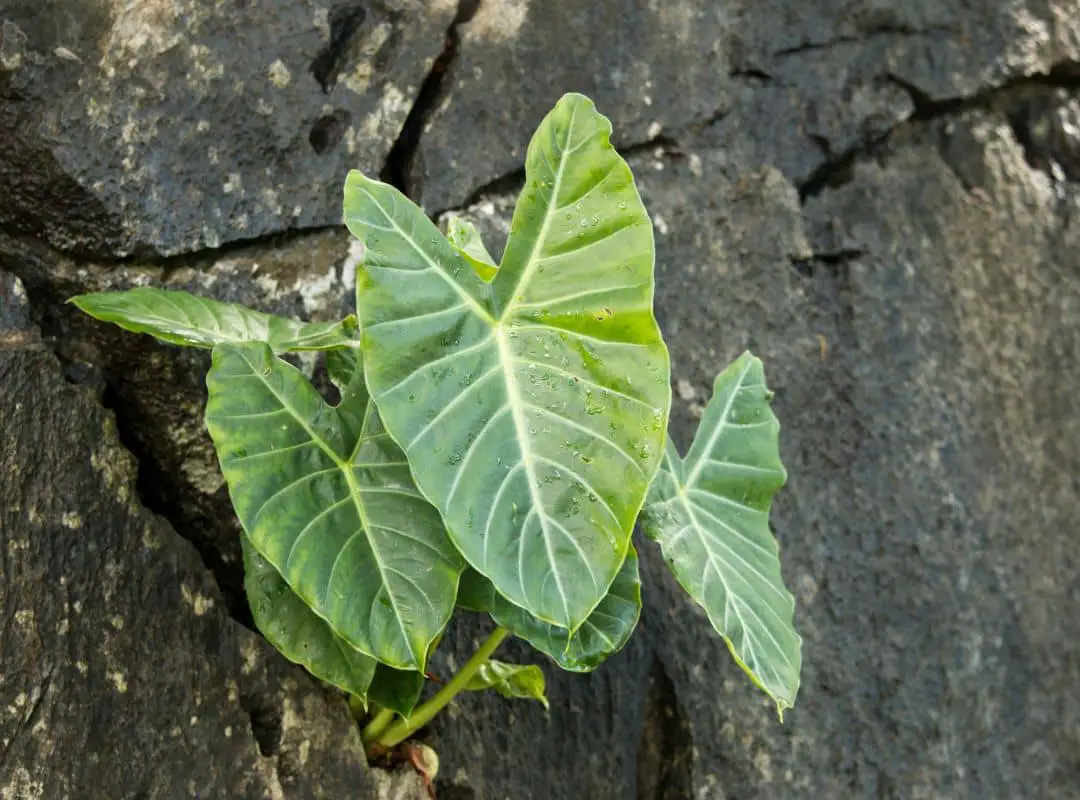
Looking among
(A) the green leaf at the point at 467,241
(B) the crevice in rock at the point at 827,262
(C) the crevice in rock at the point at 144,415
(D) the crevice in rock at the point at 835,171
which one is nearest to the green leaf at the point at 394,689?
(C) the crevice in rock at the point at 144,415

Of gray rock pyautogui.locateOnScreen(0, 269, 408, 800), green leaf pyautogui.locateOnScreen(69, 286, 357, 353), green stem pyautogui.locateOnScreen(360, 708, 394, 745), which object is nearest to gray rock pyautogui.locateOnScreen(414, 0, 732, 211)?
green leaf pyautogui.locateOnScreen(69, 286, 357, 353)

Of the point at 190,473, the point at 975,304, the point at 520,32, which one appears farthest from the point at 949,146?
the point at 190,473

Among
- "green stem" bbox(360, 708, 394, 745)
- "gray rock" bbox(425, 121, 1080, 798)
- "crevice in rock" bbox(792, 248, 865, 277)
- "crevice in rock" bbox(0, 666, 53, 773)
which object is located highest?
"crevice in rock" bbox(0, 666, 53, 773)

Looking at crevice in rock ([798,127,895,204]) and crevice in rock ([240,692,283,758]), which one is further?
crevice in rock ([798,127,895,204])

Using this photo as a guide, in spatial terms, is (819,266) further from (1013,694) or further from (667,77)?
Answer: (1013,694)

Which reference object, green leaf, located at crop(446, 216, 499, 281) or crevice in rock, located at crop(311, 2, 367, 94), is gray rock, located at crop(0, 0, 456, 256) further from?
green leaf, located at crop(446, 216, 499, 281)

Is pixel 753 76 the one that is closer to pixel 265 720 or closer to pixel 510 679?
pixel 510 679

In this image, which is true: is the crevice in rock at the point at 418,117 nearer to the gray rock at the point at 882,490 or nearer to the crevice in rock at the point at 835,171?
the gray rock at the point at 882,490
